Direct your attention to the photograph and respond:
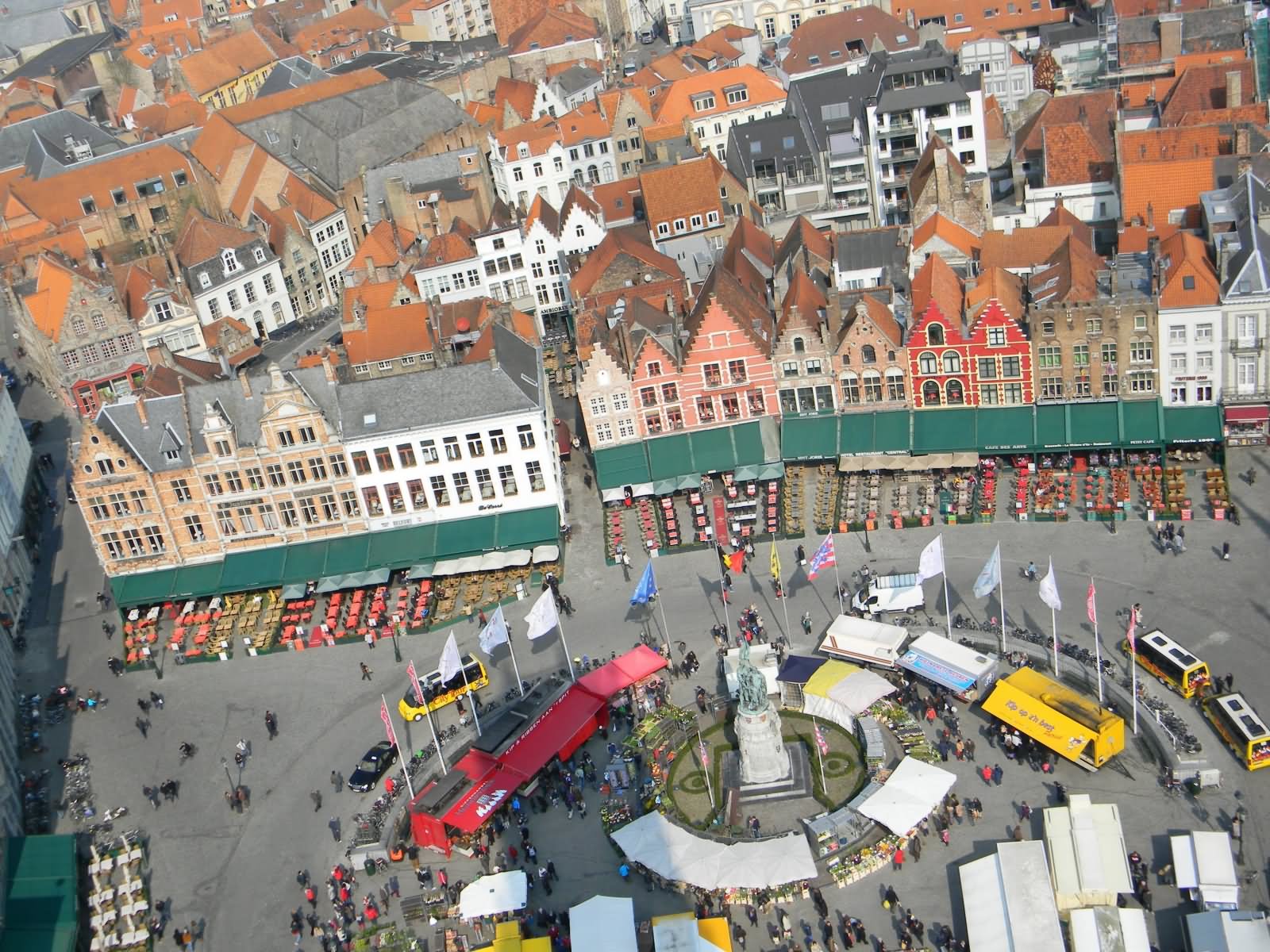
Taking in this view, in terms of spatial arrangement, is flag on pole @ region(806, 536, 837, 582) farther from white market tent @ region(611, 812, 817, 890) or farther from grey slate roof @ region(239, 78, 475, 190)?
grey slate roof @ region(239, 78, 475, 190)

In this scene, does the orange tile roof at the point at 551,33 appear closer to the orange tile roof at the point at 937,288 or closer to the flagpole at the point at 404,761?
the orange tile roof at the point at 937,288

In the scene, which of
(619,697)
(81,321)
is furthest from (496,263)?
(619,697)

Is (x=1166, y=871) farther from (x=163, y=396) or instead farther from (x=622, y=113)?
(x=622, y=113)

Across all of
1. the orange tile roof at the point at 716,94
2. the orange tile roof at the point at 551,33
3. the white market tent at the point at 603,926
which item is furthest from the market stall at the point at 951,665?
the orange tile roof at the point at 551,33

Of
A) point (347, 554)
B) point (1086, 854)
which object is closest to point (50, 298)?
point (347, 554)

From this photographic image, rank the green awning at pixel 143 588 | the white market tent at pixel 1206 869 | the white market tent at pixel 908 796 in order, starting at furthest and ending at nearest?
the green awning at pixel 143 588, the white market tent at pixel 908 796, the white market tent at pixel 1206 869
